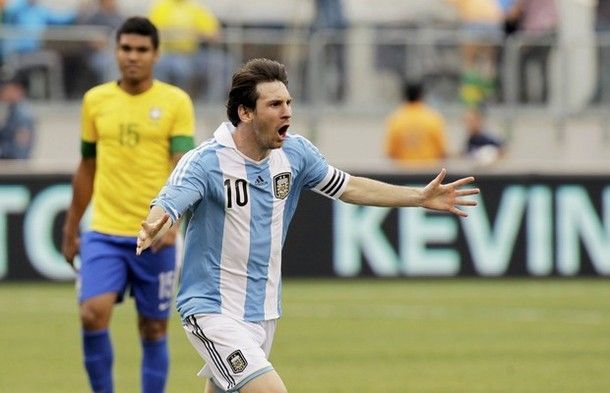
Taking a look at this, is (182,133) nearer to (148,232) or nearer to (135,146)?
(135,146)

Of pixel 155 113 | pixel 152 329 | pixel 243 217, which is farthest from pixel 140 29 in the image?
pixel 243 217

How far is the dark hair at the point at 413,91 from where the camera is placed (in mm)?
20781

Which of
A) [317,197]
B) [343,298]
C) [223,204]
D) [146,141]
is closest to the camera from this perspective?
[223,204]

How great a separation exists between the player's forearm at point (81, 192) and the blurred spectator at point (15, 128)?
9.86 metres

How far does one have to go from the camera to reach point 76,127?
22.2 metres

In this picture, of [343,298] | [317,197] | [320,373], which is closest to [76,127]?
[317,197]

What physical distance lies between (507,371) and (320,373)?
145cm

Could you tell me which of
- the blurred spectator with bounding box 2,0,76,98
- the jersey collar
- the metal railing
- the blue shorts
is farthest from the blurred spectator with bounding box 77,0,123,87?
the jersey collar

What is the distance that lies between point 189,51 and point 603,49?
216 inches

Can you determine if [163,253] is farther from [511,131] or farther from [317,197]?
[511,131]

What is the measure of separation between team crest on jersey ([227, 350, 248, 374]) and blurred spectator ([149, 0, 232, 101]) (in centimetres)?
1340

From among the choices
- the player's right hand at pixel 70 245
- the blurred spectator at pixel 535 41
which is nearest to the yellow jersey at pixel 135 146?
the player's right hand at pixel 70 245

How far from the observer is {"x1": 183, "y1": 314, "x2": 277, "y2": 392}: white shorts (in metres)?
8.35

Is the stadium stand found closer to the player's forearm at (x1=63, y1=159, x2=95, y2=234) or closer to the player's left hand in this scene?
the player's forearm at (x1=63, y1=159, x2=95, y2=234)
